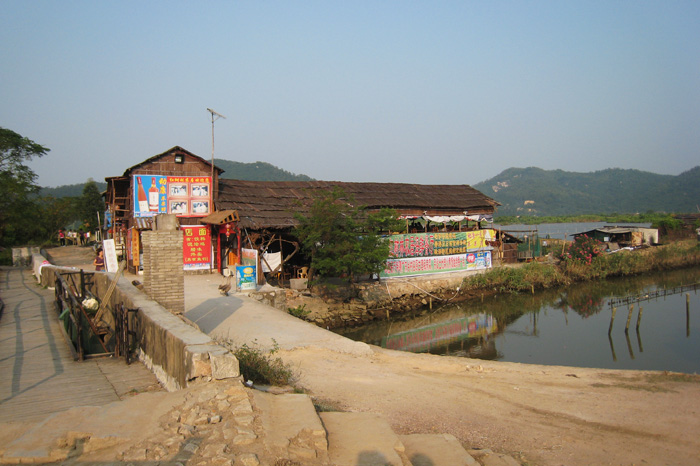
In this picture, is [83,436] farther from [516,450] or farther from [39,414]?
[516,450]

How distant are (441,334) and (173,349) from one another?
48.0ft

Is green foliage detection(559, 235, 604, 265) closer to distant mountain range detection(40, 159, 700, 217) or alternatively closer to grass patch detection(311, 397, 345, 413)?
grass patch detection(311, 397, 345, 413)

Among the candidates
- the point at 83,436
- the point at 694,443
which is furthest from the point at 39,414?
the point at 694,443

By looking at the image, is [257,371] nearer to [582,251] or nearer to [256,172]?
[582,251]

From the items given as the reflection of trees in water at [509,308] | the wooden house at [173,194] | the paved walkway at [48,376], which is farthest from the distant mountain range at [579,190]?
the paved walkway at [48,376]

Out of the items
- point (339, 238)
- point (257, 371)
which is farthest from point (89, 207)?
point (257, 371)

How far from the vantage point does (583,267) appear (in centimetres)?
3042

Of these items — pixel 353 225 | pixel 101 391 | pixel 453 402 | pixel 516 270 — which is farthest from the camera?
pixel 516 270

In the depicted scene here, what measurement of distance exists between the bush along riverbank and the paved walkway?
1986cm

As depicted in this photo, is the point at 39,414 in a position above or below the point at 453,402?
above

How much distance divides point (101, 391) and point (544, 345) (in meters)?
15.4

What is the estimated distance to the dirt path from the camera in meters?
6.41

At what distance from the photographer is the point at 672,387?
10000 millimetres

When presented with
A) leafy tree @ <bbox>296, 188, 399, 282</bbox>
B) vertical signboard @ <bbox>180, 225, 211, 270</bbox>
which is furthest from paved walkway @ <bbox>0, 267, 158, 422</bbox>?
leafy tree @ <bbox>296, 188, 399, 282</bbox>
